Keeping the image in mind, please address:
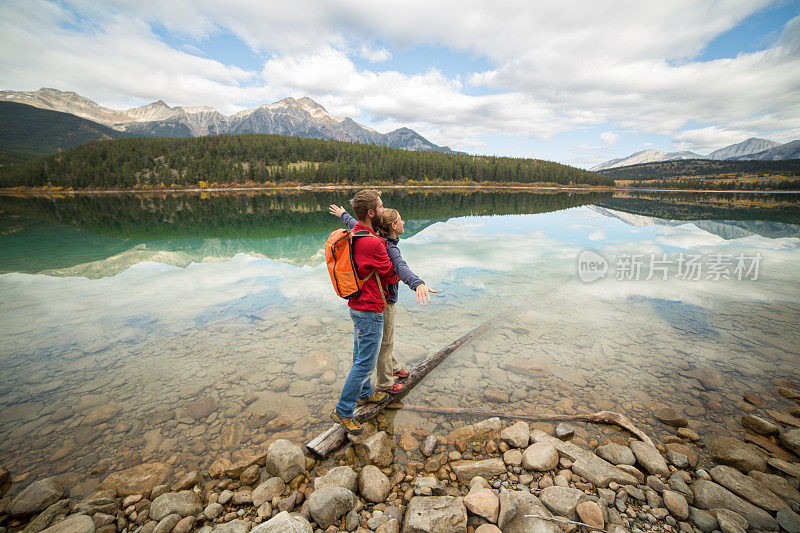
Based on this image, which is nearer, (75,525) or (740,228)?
(75,525)

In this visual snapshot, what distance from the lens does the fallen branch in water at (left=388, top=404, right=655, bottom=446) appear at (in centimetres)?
550

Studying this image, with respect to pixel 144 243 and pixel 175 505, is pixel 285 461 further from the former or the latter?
pixel 144 243

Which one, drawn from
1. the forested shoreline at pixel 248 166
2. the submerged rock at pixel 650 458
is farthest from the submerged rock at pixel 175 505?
the forested shoreline at pixel 248 166

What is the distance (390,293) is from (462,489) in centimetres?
298

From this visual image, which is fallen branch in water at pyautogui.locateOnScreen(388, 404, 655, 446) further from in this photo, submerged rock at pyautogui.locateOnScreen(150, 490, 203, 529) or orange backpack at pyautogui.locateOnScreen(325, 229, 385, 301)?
submerged rock at pyautogui.locateOnScreen(150, 490, 203, 529)

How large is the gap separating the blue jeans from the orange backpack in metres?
0.45

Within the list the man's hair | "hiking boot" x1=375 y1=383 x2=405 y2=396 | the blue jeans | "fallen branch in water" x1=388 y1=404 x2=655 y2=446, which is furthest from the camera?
"hiking boot" x1=375 y1=383 x2=405 y2=396

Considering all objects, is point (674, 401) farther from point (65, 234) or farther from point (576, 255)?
point (65, 234)

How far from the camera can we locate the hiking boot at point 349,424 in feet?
17.3

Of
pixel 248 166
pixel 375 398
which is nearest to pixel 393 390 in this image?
pixel 375 398

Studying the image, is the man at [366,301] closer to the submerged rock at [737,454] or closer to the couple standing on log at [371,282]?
the couple standing on log at [371,282]

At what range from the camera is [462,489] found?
14.4ft

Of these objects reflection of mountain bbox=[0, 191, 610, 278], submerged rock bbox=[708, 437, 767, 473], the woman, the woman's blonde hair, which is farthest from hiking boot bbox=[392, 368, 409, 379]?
reflection of mountain bbox=[0, 191, 610, 278]

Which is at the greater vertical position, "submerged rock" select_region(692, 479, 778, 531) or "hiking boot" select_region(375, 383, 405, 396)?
"submerged rock" select_region(692, 479, 778, 531)
